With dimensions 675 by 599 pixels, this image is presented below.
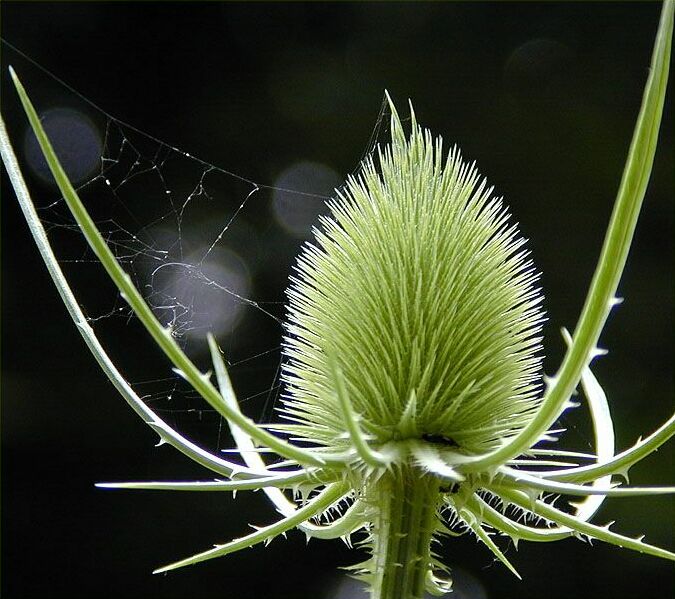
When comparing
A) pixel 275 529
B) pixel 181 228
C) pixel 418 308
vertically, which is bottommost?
pixel 275 529

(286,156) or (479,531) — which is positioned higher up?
(286,156)

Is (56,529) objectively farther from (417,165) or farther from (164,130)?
(417,165)

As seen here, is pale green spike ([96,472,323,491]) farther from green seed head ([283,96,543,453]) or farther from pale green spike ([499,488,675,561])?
pale green spike ([499,488,675,561])

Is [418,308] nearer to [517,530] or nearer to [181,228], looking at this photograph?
[517,530]

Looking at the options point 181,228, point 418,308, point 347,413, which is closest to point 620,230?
point 347,413

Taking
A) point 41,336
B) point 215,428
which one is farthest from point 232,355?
point 41,336

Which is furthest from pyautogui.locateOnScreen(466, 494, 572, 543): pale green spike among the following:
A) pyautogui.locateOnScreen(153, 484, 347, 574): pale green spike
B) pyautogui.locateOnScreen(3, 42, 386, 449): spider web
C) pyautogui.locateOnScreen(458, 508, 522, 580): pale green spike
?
pyautogui.locateOnScreen(3, 42, 386, 449): spider web
